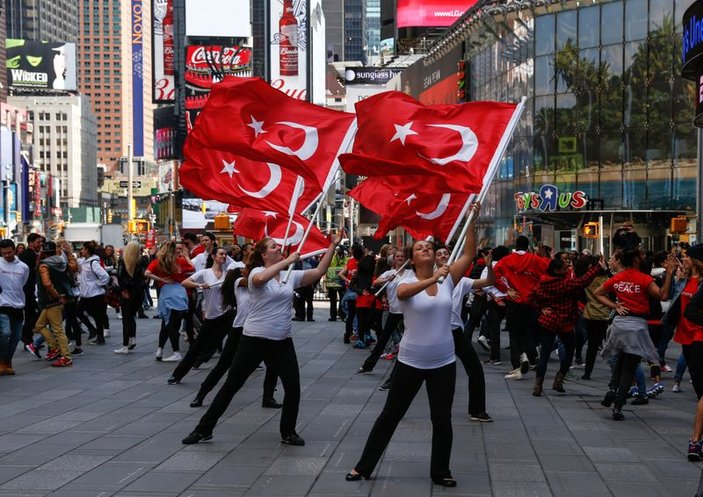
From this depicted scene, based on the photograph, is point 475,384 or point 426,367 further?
point 475,384

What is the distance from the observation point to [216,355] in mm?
17812

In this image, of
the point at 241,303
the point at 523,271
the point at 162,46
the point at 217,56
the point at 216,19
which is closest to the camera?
the point at 241,303

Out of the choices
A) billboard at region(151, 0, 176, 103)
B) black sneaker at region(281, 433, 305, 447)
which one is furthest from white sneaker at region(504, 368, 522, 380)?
billboard at region(151, 0, 176, 103)

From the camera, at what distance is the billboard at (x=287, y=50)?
391ft

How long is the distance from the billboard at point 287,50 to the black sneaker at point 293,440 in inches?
4342

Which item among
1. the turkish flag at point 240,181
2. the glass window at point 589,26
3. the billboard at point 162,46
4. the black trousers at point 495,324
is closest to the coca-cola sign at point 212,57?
the billboard at point 162,46

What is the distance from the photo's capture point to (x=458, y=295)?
11.4 metres

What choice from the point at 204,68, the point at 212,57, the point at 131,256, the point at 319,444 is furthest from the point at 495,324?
the point at 212,57

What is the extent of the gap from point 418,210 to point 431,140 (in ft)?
2.69

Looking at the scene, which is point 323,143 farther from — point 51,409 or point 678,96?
point 678,96

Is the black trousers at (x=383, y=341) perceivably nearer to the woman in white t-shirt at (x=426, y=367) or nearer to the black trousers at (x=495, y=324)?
the black trousers at (x=495, y=324)

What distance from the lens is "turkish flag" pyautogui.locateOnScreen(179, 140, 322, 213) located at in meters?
Answer: 12.4

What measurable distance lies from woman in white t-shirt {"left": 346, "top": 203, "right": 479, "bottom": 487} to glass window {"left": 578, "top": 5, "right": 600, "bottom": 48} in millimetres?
42094

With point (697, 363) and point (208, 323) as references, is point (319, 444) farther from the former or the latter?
point (208, 323)
